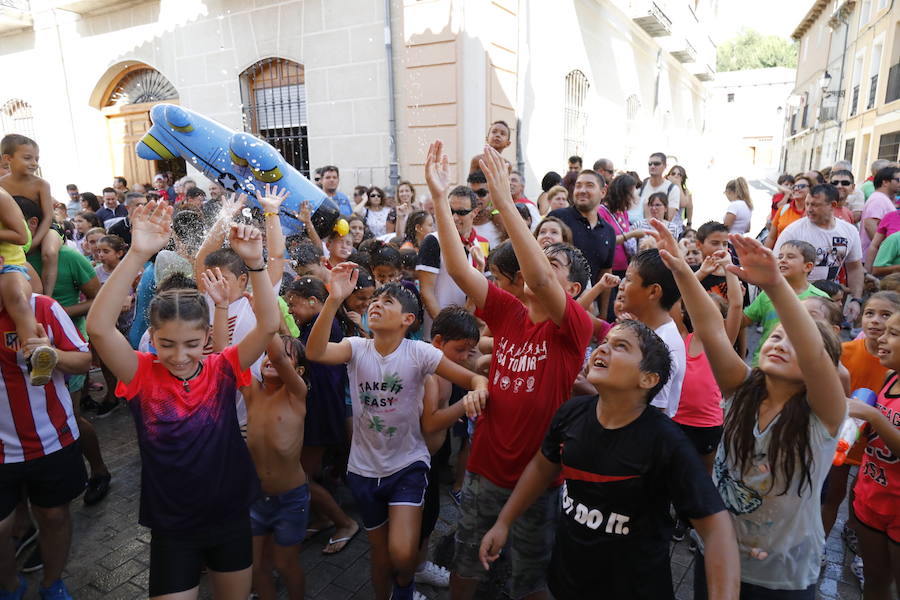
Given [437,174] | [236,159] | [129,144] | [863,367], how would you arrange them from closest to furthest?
1. [437,174]
2. [863,367]
3. [236,159]
4. [129,144]

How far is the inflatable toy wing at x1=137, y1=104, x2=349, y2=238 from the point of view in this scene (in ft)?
17.9

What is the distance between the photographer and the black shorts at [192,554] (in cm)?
199

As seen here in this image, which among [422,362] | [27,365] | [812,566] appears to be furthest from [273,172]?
[812,566]

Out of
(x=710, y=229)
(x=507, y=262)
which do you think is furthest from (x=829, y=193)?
(x=507, y=262)

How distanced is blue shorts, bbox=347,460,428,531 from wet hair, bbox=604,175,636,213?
11.8 feet

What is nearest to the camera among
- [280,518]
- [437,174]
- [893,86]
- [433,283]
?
[437,174]

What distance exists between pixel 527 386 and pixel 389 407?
661 mm

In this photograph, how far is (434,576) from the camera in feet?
9.30

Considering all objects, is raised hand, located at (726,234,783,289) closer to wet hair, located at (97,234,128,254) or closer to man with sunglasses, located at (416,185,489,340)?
man with sunglasses, located at (416,185,489,340)

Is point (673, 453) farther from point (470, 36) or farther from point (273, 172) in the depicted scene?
point (470, 36)


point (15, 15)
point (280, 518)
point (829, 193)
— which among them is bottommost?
point (280, 518)

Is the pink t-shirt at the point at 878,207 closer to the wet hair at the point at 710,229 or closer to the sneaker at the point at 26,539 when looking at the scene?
the wet hair at the point at 710,229

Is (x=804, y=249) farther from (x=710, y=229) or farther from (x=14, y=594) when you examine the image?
(x=14, y=594)

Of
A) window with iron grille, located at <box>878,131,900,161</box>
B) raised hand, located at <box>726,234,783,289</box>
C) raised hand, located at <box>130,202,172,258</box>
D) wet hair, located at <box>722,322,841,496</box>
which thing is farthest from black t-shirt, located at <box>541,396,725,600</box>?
window with iron grille, located at <box>878,131,900,161</box>
